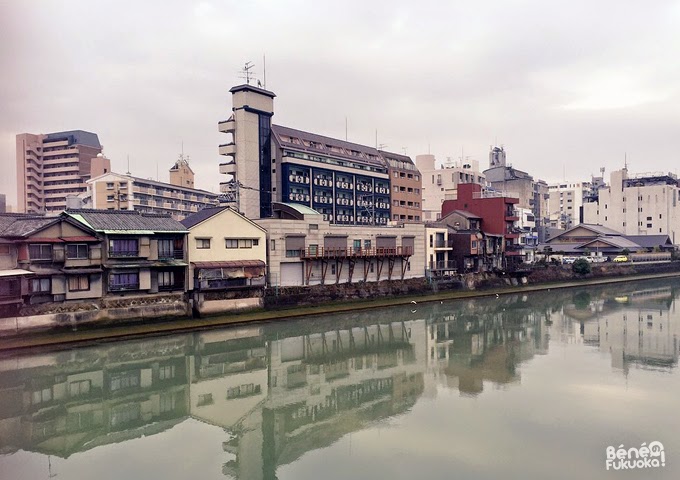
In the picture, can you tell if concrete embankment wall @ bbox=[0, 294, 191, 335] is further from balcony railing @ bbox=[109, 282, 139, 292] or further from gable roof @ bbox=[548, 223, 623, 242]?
gable roof @ bbox=[548, 223, 623, 242]

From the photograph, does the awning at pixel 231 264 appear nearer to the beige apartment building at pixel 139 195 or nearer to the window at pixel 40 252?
the window at pixel 40 252

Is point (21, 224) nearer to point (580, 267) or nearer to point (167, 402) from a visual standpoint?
point (167, 402)

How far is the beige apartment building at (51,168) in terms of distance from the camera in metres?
83.4

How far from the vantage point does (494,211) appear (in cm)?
6191

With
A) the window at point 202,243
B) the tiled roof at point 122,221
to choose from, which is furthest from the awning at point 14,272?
the window at point 202,243

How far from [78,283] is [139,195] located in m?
41.1

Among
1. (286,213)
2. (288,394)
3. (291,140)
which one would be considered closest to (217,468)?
(288,394)

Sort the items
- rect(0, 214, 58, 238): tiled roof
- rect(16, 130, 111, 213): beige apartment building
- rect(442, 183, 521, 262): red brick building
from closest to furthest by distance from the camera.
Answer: rect(0, 214, 58, 238): tiled roof
rect(442, 183, 521, 262): red brick building
rect(16, 130, 111, 213): beige apartment building

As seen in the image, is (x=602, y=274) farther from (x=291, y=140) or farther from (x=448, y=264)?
(x=291, y=140)

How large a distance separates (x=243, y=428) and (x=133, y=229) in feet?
64.2

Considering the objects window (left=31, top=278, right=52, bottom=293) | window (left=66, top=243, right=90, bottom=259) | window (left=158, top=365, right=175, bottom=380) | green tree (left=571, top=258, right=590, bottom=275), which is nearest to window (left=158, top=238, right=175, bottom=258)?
window (left=66, top=243, right=90, bottom=259)

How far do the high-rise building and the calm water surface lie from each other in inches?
941

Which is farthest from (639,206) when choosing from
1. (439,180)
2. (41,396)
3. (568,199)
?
(41,396)

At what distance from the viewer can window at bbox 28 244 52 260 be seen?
94.3 ft
